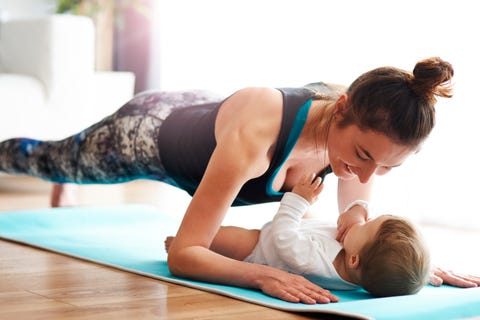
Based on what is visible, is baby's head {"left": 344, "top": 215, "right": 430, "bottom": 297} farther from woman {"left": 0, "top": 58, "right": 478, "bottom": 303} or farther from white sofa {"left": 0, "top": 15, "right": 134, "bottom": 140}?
white sofa {"left": 0, "top": 15, "right": 134, "bottom": 140}

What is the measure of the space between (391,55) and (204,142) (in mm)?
1284

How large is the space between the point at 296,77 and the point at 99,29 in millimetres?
1943

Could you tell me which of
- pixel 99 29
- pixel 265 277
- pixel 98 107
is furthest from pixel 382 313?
pixel 99 29

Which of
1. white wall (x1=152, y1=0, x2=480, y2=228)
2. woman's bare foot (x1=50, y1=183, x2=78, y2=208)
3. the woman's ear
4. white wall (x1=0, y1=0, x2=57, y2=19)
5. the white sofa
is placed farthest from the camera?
white wall (x1=0, y1=0, x2=57, y2=19)

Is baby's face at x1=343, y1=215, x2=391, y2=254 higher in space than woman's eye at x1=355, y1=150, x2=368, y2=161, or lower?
lower

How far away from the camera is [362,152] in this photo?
6.05 ft

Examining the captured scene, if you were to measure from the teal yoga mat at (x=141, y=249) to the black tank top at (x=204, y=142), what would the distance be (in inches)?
10.1

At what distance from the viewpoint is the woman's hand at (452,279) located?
2.08 metres

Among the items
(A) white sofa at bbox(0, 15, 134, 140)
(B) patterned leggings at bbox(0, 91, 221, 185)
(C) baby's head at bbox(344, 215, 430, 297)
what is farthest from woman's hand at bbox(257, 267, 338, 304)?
(A) white sofa at bbox(0, 15, 134, 140)

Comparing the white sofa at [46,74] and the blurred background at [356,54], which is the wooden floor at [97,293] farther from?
the white sofa at [46,74]

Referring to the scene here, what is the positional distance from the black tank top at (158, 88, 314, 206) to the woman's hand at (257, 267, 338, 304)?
32 cm

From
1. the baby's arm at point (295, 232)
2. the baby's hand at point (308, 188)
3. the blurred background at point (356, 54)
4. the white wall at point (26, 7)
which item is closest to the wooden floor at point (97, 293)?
the baby's arm at point (295, 232)

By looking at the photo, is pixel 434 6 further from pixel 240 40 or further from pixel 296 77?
pixel 240 40

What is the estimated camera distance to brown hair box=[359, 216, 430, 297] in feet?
5.77
